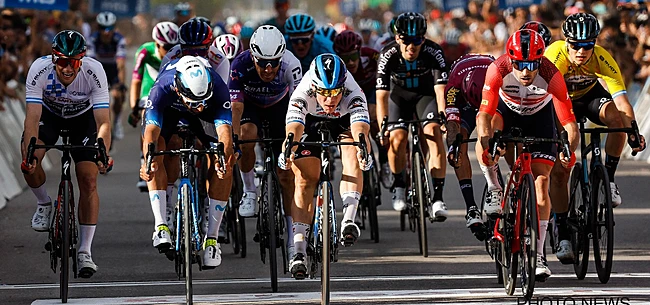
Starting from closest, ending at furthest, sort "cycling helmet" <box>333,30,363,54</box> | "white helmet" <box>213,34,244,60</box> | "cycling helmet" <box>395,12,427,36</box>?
1. "cycling helmet" <box>395,12,427,36</box>
2. "white helmet" <box>213,34,244,60</box>
3. "cycling helmet" <box>333,30,363,54</box>

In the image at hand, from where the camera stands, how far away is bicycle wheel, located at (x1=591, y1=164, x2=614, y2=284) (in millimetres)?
10766

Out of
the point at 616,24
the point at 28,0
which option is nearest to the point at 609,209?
the point at 28,0

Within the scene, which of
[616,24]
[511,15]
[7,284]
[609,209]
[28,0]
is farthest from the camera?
[511,15]

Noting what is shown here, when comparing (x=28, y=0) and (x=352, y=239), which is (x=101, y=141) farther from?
(x=28, y=0)

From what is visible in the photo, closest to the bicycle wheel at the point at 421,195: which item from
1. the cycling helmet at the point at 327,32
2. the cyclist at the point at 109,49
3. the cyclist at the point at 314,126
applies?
the cyclist at the point at 314,126

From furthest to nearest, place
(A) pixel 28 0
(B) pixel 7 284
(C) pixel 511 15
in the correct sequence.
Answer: (C) pixel 511 15, (A) pixel 28 0, (B) pixel 7 284

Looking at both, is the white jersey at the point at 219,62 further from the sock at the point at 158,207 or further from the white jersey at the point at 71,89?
the sock at the point at 158,207

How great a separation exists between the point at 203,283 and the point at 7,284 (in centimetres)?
152

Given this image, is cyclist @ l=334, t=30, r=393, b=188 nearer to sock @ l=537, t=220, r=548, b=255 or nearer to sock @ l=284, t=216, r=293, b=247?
sock @ l=284, t=216, r=293, b=247

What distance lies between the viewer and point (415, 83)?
1385 cm

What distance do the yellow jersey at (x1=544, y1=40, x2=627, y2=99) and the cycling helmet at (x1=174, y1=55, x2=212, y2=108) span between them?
3.02m

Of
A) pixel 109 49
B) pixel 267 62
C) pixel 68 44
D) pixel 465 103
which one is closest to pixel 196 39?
pixel 267 62

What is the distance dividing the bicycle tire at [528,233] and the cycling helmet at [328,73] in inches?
57.7

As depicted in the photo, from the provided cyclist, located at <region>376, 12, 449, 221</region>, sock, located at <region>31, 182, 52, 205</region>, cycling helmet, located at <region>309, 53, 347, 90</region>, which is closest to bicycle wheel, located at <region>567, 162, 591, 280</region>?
cyclist, located at <region>376, 12, 449, 221</region>
